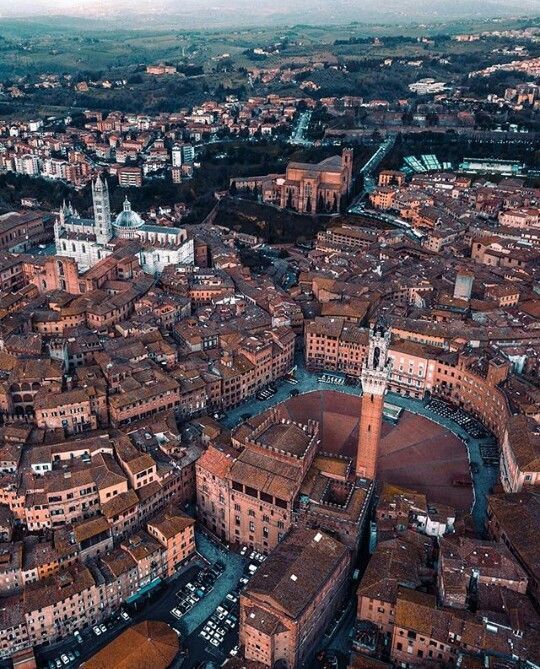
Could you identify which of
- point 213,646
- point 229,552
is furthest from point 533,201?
point 213,646

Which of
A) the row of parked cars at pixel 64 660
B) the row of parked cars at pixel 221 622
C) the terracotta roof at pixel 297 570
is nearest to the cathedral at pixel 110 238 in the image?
the row of parked cars at pixel 221 622

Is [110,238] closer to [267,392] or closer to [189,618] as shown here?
[267,392]

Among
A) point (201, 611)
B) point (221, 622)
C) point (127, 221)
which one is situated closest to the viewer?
point (221, 622)

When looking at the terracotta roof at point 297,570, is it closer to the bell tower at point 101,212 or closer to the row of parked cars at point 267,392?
the row of parked cars at point 267,392

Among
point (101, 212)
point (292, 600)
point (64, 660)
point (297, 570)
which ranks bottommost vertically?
point (64, 660)

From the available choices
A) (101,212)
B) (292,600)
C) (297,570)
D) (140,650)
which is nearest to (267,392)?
(297,570)

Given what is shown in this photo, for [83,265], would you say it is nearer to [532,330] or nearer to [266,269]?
[266,269]

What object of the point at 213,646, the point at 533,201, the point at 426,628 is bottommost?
the point at 213,646
